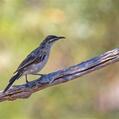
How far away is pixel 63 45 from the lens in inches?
543

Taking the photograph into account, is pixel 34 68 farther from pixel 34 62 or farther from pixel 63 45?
pixel 63 45

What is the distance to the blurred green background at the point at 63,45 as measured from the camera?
43.2 feet

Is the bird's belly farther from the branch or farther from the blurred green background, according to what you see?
the blurred green background

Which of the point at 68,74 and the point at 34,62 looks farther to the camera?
the point at 34,62

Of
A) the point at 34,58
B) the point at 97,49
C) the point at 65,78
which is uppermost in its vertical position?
the point at 97,49

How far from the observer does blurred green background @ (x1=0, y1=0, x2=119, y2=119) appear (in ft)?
43.2

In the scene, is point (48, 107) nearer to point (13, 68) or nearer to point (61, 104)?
point (61, 104)

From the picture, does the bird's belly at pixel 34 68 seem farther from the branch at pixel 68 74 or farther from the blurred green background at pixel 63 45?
the blurred green background at pixel 63 45

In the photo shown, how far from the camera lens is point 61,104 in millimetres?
14023

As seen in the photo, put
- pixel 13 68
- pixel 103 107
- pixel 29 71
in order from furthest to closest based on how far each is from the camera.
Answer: pixel 103 107 → pixel 13 68 → pixel 29 71

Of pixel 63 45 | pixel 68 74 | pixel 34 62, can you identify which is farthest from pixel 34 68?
pixel 63 45

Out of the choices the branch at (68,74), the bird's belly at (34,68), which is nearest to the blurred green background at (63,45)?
the bird's belly at (34,68)

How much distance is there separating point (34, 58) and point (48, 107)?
13.9 feet

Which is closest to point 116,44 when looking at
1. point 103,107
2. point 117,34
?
point 117,34
